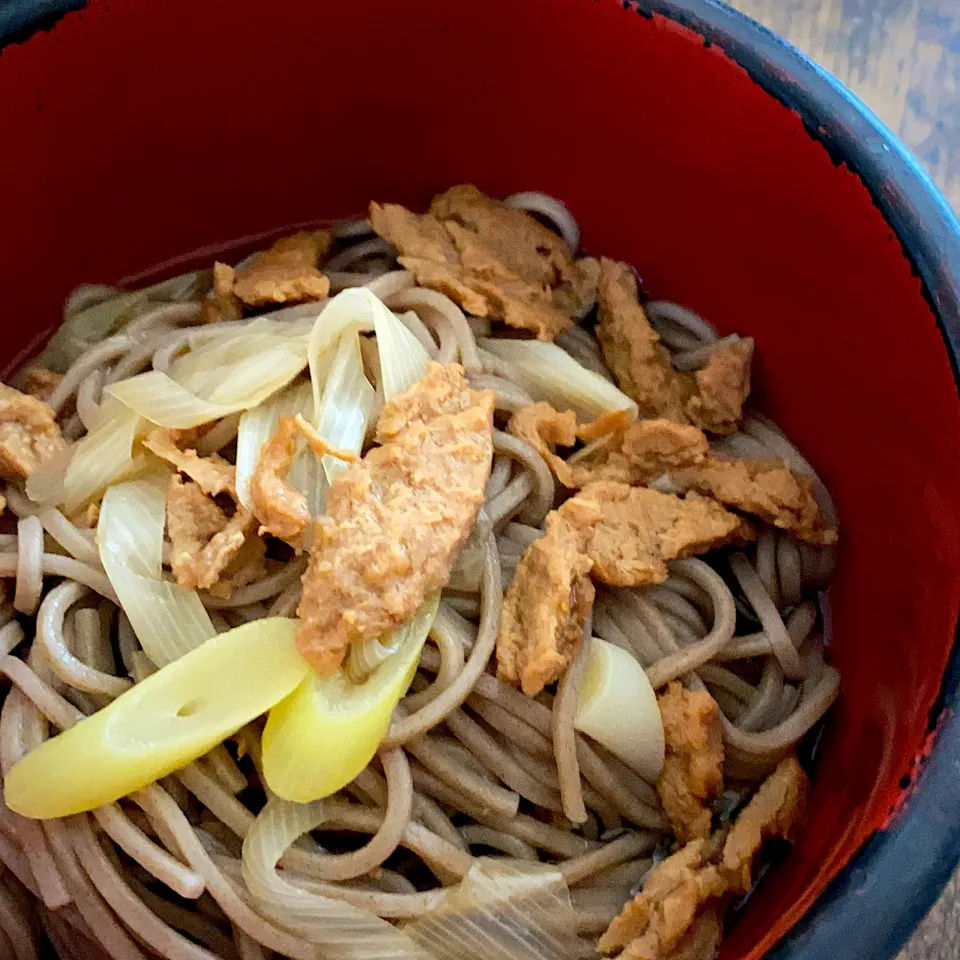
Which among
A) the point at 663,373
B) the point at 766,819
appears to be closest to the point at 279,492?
the point at 663,373

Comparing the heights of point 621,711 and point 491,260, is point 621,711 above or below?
below

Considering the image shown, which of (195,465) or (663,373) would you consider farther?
(663,373)

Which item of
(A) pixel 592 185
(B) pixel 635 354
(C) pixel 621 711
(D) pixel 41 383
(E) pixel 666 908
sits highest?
(A) pixel 592 185

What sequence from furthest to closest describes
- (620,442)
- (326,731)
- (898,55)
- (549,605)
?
(898,55) < (620,442) < (549,605) < (326,731)

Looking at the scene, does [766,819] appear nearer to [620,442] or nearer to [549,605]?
[549,605]

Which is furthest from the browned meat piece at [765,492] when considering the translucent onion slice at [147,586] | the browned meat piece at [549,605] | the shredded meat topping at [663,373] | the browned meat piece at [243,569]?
the translucent onion slice at [147,586]

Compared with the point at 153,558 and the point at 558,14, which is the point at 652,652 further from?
the point at 558,14

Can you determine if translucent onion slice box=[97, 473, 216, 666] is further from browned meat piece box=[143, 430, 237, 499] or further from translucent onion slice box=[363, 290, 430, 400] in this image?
translucent onion slice box=[363, 290, 430, 400]
